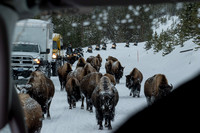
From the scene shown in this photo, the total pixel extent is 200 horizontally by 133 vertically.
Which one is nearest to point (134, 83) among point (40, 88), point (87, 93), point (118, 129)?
point (87, 93)

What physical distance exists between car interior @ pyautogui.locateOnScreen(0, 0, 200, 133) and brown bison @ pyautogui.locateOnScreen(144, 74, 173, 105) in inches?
407

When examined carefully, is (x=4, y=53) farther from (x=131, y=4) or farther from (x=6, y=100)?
(x=131, y=4)

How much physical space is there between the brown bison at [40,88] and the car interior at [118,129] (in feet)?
32.9

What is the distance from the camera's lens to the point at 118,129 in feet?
3.43

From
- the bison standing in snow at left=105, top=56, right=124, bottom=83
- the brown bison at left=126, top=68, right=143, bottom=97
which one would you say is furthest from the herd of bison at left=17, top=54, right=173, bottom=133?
the bison standing in snow at left=105, top=56, right=124, bottom=83

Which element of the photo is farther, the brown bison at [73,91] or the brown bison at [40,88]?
the brown bison at [73,91]

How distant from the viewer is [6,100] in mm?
1279

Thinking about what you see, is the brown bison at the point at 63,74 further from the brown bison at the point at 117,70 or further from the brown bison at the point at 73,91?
the brown bison at the point at 73,91

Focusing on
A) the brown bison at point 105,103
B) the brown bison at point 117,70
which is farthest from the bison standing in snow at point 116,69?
the brown bison at point 105,103

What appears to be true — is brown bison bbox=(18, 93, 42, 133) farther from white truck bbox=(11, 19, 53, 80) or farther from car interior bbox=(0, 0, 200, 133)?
white truck bbox=(11, 19, 53, 80)

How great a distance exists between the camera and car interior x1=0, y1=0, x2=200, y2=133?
93 cm

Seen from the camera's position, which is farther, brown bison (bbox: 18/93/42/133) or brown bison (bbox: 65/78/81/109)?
brown bison (bbox: 65/78/81/109)

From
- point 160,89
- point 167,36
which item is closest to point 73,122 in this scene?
point 160,89

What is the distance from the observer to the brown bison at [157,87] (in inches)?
463
